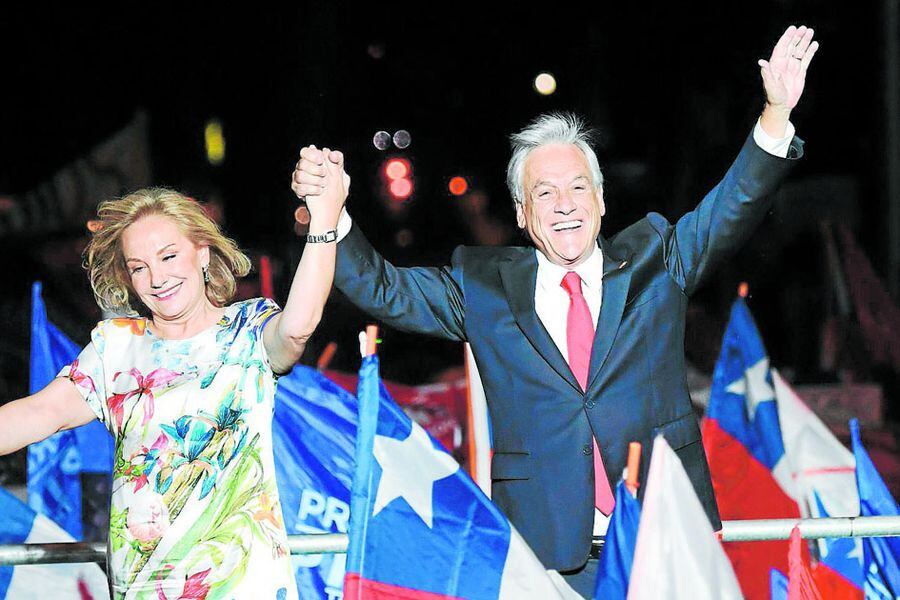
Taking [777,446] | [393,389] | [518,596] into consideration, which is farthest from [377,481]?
[393,389]

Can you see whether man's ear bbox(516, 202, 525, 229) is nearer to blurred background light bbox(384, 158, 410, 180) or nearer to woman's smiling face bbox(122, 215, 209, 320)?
woman's smiling face bbox(122, 215, 209, 320)

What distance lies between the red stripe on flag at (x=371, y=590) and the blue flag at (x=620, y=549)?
41cm

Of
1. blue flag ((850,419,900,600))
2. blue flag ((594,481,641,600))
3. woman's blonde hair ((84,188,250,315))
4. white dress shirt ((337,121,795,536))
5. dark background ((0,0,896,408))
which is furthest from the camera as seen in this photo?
dark background ((0,0,896,408))

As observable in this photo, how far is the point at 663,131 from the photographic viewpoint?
46.1 feet

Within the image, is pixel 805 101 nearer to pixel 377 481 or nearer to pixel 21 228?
pixel 21 228

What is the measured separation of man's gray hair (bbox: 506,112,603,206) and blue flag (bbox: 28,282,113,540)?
1.94m

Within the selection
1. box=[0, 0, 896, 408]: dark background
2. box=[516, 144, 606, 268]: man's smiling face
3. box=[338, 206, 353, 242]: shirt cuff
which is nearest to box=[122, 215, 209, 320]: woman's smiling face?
box=[338, 206, 353, 242]: shirt cuff

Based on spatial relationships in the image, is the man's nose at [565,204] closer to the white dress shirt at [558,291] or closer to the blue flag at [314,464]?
the white dress shirt at [558,291]

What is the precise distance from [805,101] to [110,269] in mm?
11481

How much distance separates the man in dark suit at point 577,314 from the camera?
349cm

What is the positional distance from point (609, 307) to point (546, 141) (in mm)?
492

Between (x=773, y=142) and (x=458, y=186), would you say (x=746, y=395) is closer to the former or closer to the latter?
(x=773, y=142)

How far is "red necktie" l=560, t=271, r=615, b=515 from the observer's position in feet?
11.6

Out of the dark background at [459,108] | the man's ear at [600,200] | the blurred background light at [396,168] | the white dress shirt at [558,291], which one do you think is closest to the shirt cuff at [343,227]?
the white dress shirt at [558,291]
